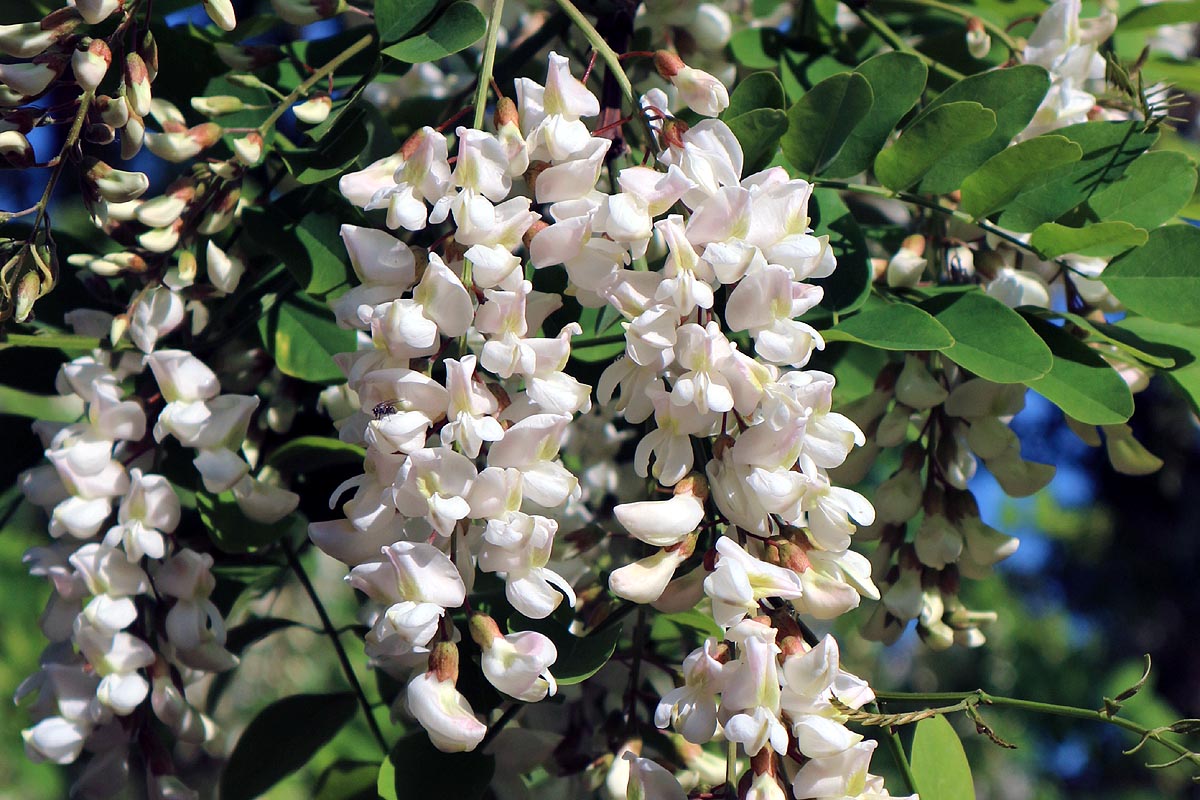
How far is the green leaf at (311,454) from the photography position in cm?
58

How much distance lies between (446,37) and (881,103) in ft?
0.80

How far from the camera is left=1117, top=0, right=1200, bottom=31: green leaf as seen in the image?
0.77m

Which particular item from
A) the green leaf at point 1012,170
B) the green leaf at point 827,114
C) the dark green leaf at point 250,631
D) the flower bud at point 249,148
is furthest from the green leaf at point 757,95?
the dark green leaf at point 250,631

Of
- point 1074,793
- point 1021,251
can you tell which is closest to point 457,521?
point 1021,251

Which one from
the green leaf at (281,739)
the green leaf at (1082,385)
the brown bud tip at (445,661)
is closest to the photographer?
the brown bud tip at (445,661)

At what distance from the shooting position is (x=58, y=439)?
0.58m

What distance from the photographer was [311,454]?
2.02ft

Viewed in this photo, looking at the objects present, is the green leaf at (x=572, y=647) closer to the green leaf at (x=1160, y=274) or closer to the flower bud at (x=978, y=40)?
the green leaf at (x=1160, y=274)

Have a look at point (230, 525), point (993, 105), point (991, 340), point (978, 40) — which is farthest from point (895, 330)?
point (230, 525)

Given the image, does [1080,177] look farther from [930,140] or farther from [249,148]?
[249,148]

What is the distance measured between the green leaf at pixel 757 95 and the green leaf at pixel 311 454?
27cm

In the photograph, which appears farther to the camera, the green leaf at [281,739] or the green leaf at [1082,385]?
the green leaf at [281,739]

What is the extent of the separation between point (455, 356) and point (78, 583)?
25 centimetres

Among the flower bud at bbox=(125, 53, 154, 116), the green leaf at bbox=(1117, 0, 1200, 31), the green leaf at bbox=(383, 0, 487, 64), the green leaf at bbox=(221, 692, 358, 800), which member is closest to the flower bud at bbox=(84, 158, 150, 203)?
the flower bud at bbox=(125, 53, 154, 116)
